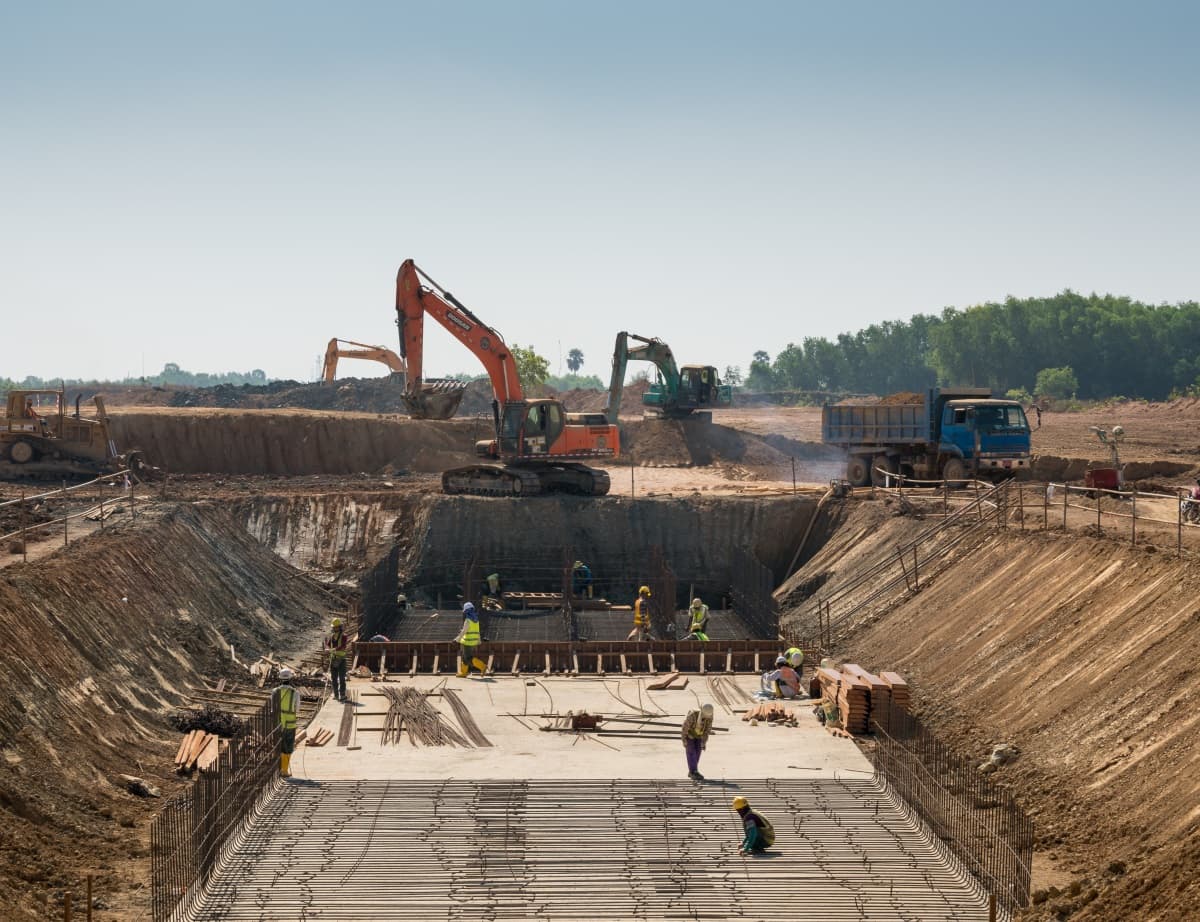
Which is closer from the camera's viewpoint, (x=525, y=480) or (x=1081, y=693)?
(x=1081, y=693)

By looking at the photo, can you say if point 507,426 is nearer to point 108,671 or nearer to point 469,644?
point 469,644

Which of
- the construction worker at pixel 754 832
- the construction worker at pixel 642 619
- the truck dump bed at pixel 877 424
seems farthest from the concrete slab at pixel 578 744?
the truck dump bed at pixel 877 424

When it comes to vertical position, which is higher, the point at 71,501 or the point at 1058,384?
the point at 1058,384

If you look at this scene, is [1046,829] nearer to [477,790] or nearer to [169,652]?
[477,790]

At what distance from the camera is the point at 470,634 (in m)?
27.1

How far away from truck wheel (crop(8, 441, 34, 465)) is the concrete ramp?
96.4 feet

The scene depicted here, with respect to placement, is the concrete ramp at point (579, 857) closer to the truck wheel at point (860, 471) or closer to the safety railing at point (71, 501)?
the safety railing at point (71, 501)

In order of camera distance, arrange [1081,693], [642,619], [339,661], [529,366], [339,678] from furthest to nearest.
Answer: [529,366]
[642,619]
[339,678]
[339,661]
[1081,693]

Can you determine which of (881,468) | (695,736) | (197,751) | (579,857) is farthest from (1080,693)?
(881,468)

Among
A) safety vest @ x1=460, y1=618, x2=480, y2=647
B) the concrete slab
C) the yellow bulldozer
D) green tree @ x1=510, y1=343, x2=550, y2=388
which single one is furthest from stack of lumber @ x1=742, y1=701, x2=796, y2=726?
green tree @ x1=510, y1=343, x2=550, y2=388

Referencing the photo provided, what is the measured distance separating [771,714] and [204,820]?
35.1 ft

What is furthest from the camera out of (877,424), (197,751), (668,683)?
(877,424)

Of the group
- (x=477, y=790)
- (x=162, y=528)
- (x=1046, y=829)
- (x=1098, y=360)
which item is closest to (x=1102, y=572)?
(x=1046, y=829)

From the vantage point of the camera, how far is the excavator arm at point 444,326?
44.9 meters
